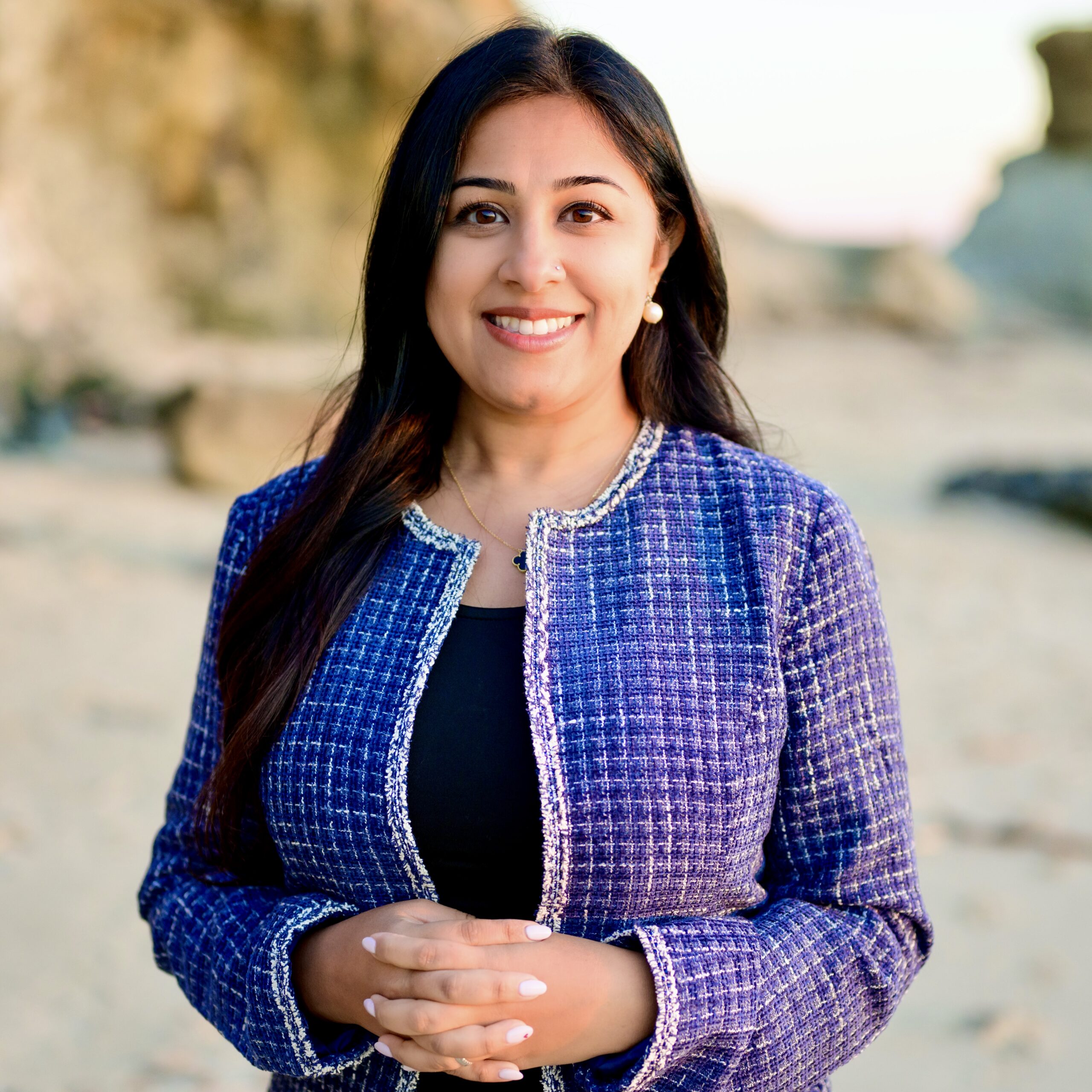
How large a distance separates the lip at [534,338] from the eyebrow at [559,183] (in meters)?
0.15

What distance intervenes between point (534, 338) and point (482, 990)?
0.76 meters

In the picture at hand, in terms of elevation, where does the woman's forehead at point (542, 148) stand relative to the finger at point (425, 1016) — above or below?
above

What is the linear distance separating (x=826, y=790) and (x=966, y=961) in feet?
7.91

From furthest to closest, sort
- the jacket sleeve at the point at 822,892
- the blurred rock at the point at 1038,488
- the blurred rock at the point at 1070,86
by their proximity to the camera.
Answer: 1. the blurred rock at the point at 1070,86
2. the blurred rock at the point at 1038,488
3. the jacket sleeve at the point at 822,892

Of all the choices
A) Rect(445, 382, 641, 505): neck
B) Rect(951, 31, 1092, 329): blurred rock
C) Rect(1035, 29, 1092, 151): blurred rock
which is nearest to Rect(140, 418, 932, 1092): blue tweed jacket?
Rect(445, 382, 641, 505): neck

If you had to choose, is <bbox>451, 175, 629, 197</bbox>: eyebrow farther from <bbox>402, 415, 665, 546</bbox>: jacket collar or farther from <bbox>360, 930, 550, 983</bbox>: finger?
<bbox>360, 930, 550, 983</bbox>: finger

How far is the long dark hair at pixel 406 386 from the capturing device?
5.07ft

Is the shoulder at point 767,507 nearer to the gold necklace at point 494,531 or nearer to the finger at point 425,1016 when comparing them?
the gold necklace at point 494,531

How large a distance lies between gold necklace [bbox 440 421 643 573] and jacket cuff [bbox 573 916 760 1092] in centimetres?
47

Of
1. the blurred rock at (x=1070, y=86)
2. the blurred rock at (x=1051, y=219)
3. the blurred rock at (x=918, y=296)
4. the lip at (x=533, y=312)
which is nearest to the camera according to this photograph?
the lip at (x=533, y=312)

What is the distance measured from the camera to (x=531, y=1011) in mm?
1320

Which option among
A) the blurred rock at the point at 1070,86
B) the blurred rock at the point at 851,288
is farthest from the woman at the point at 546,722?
the blurred rock at the point at 1070,86

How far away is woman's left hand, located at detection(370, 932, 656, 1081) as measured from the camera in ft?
4.26

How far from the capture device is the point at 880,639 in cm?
150
